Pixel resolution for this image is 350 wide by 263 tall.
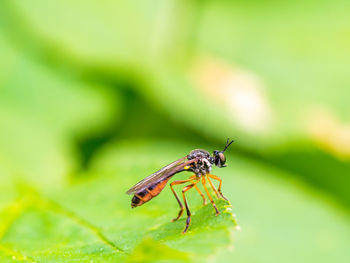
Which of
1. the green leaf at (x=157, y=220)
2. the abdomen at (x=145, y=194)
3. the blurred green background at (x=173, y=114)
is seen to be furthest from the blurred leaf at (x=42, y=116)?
the abdomen at (x=145, y=194)

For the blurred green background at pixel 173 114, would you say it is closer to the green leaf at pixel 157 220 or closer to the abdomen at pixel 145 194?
the green leaf at pixel 157 220

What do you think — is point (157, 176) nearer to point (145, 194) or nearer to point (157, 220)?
point (145, 194)

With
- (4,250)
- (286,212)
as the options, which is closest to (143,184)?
(4,250)

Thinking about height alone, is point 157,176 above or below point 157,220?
above

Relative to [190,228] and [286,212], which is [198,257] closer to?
[190,228]

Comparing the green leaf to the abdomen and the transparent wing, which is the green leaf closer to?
the abdomen

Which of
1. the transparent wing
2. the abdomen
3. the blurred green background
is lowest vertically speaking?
the abdomen

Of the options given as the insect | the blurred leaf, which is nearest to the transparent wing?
the insect

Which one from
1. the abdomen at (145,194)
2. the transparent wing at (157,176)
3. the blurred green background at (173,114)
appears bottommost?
the abdomen at (145,194)

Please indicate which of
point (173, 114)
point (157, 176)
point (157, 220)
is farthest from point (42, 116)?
point (157, 220)

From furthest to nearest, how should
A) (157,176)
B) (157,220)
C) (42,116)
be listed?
(42,116) → (157,176) → (157,220)
